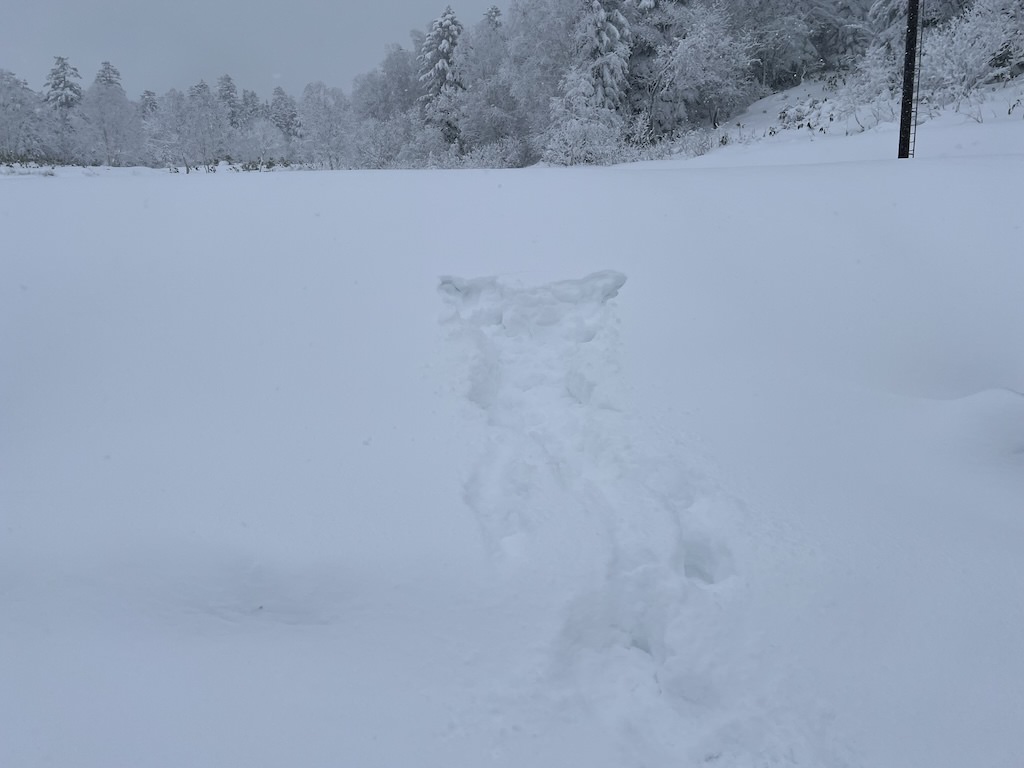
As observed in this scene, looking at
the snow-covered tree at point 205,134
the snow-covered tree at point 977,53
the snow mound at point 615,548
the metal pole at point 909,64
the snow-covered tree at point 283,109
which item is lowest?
the snow mound at point 615,548

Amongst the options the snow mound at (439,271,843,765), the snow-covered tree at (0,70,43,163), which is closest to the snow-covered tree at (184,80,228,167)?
the snow-covered tree at (0,70,43,163)

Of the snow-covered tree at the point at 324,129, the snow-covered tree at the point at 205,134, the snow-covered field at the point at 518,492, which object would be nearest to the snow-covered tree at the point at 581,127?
the snow-covered field at the point at 518,492

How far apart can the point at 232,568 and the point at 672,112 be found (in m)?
21.8

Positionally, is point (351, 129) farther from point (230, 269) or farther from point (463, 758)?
point (463, 758)

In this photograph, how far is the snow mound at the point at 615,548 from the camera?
2.64 meters

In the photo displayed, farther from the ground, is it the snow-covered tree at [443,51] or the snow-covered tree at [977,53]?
the snow-covered tree at [443,51]

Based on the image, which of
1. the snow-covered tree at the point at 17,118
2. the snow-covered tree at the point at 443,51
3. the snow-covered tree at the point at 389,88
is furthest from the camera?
the snow-covered tree at the point at 389,88

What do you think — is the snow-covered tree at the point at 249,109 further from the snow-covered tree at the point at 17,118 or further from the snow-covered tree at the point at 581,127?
the snow-covered tree at the point at 581,127

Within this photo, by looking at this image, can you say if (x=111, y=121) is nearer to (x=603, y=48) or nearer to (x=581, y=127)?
(x=603, y=48)

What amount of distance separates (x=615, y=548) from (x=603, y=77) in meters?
19.2

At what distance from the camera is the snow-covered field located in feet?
8.62

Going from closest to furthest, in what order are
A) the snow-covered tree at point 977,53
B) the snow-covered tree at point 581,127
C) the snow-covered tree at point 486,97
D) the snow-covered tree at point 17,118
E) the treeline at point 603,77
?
the snow-covered tree at point 977,53 < the treeline at point 603,77 < the snow-covered tree at point 581,127 < the snow-covered tree at point 486,97 < the snow-covered tree at point 17,118

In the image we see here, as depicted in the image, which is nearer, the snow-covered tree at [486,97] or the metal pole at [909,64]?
the metal pole at [909,64]

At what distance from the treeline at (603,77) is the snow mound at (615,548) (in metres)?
12.1
